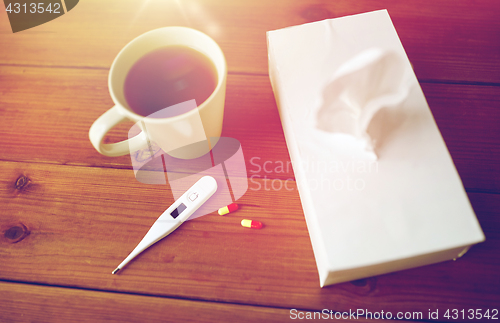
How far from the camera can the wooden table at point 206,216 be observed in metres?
0.39

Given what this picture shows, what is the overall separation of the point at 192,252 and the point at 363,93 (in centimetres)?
29

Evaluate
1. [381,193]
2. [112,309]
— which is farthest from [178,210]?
[381,193]

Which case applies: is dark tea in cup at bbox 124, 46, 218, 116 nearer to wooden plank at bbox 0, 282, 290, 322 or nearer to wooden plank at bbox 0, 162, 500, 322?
wooden plank at bbox 0, 162, 500, 322

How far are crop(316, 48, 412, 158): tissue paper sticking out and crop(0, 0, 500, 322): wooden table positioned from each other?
0.39 ft

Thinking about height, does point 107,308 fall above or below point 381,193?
below

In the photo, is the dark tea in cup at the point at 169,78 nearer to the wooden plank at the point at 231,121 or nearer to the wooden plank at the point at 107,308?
the wooden plank at the point at 231,121

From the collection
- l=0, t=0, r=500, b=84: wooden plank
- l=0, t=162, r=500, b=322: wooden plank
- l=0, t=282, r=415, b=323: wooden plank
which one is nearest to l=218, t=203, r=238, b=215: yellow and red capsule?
l=0, t=162, r=500, b=322: wooden plank

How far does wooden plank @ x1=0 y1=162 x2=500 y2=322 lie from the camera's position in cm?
38

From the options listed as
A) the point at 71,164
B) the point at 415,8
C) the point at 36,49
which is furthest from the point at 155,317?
the point at 415,8

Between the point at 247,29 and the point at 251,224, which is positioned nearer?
the point at 251,224

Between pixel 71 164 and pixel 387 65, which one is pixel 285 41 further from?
pixel 71 164

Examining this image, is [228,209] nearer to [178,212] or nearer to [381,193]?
[178,212]

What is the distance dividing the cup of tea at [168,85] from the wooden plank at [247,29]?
11 cm

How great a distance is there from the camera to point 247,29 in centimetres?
53
